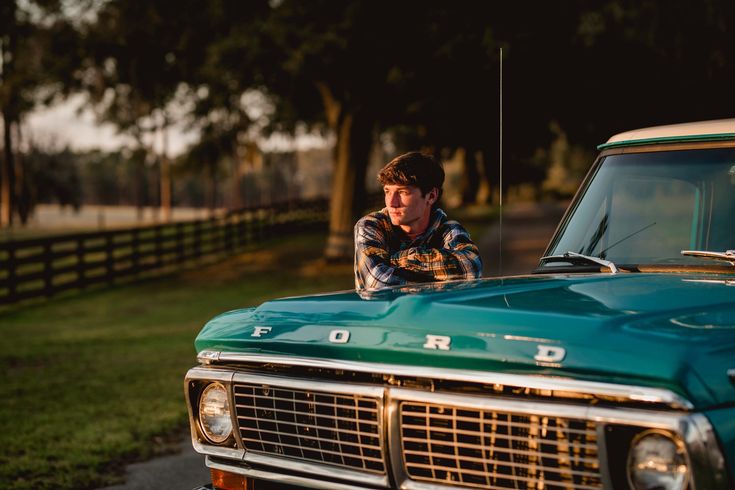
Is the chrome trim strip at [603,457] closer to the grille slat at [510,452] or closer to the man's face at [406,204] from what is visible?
the grille slat at [510,452]

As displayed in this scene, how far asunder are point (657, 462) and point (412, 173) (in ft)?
6.91

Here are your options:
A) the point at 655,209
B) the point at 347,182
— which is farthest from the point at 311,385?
the point at 347,182

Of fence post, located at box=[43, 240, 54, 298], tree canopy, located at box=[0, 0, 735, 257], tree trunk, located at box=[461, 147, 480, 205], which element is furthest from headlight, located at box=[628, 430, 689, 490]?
tree trunk, located at box=[461, 147, 480, 205]

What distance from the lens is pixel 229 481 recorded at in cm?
340

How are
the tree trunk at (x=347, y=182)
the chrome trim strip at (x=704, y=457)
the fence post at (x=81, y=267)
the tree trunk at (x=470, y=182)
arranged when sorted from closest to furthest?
the chrome trim strip at (x=704, y=457) → the fence post at (x=81, y=267) → the tree trunk at (x=347, y=182) → the tree trunk at (x=470, y=182)

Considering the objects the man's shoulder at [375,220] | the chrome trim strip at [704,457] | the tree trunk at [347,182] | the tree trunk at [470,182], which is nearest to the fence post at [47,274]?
the tree trunk at [347,182]

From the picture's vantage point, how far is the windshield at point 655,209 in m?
4.00

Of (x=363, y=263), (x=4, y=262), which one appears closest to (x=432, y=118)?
(x=4, y=262)

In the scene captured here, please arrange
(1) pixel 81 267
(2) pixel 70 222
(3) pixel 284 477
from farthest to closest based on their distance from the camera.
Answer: (2) pixel 70 222 < (1) pixel 81 267 < (3) pixel 284 477

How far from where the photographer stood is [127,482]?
6.74m

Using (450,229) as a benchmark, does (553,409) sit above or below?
below

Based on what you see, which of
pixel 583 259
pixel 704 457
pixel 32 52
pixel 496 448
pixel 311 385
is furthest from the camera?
pixel 32 52

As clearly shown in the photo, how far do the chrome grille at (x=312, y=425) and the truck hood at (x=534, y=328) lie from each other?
134mm

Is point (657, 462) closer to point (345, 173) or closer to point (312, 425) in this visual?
point (312, 425)
